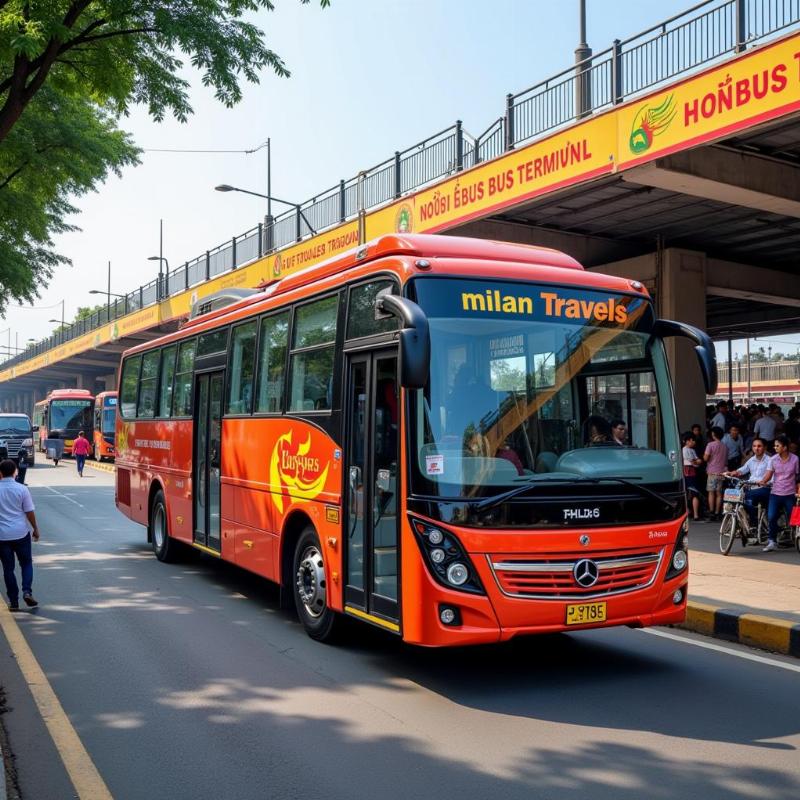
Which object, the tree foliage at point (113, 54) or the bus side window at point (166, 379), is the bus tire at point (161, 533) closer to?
the bus side window at point (166, 379)

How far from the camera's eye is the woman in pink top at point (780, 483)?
12914 mm

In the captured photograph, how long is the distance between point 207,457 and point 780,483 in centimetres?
765

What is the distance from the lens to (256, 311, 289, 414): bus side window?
28.9 feet

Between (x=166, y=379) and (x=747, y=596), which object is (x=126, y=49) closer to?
(x=166, y=379)

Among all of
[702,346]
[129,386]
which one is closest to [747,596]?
[702,346]

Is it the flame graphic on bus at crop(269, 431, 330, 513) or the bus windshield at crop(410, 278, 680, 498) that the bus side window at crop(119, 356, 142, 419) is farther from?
the bus windshield at crop(410, 278, 680, 498)

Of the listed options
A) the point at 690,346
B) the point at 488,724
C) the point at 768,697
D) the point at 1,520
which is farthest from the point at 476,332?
the point at 690,346

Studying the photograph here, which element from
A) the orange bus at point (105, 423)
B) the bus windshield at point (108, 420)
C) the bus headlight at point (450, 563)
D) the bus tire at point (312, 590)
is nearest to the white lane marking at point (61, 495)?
the bus tire at point (312, 590)

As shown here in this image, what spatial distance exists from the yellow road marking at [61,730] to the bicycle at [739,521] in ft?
29.5

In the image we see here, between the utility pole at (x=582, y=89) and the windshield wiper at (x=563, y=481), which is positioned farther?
the utility pole at (x=582, y=89)

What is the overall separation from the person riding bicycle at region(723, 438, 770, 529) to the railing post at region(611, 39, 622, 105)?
5.23 m

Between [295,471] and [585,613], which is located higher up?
[295,471]

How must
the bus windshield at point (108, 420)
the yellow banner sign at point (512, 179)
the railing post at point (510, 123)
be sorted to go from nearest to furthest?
the yellow banner sign at point (512, 179) → the railing post at point (510, 123) → the bus windshield at point (108, 420)

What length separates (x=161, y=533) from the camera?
1270 centimetres
